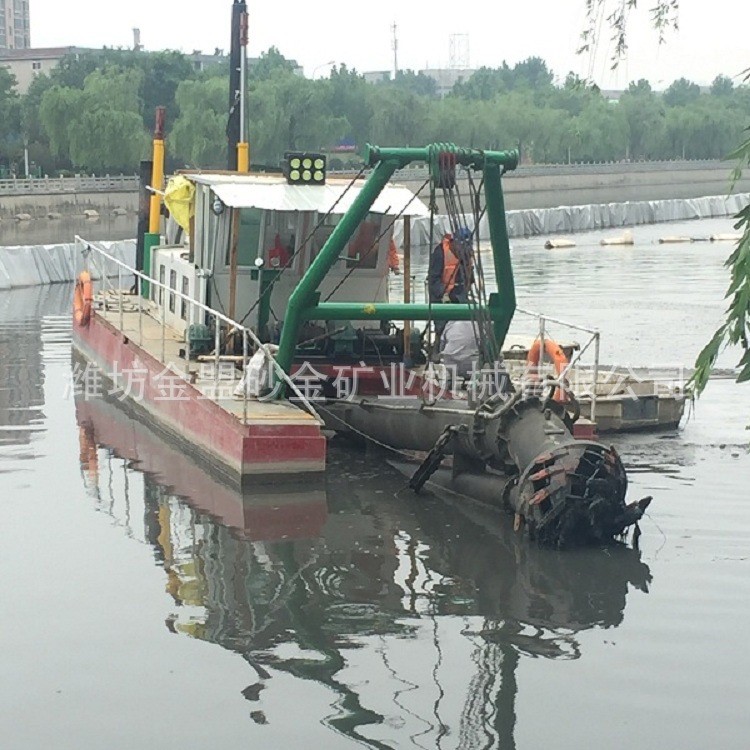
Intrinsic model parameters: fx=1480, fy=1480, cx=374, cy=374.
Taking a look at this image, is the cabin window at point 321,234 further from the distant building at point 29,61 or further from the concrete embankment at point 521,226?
the distant building at point 29,61

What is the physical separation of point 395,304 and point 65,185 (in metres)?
61.9

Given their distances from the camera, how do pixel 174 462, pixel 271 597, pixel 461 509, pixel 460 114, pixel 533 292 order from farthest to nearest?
1. pixel 460 114
2. pixel 533 292
3. pixel 174 462
4. pixel 461 509
5. pixel 271 597

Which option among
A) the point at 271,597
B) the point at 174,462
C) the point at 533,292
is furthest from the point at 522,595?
the point at 533,292

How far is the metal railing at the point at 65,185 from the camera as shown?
70800 millimetres

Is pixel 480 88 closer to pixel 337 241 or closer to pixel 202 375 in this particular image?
pixel 202 375

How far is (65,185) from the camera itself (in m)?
75.0

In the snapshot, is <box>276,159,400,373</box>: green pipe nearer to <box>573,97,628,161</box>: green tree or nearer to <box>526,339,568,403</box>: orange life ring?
<box>526,339,568,403</box>: orange life ring

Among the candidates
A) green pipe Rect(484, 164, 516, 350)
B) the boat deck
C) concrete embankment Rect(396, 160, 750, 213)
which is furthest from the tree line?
green pipe Rect(484, 164, 516, 350)

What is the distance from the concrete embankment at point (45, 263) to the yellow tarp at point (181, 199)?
741 inches

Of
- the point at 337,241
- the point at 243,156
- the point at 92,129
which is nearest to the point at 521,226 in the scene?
the point at 92,129

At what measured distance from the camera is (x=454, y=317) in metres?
16.0

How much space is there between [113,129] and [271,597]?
75.1 metres

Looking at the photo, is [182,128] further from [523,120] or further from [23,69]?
[23,69]

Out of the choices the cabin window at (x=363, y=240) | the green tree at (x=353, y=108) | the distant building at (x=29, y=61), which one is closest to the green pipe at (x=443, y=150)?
the cabin window at (x=363, y=240)
